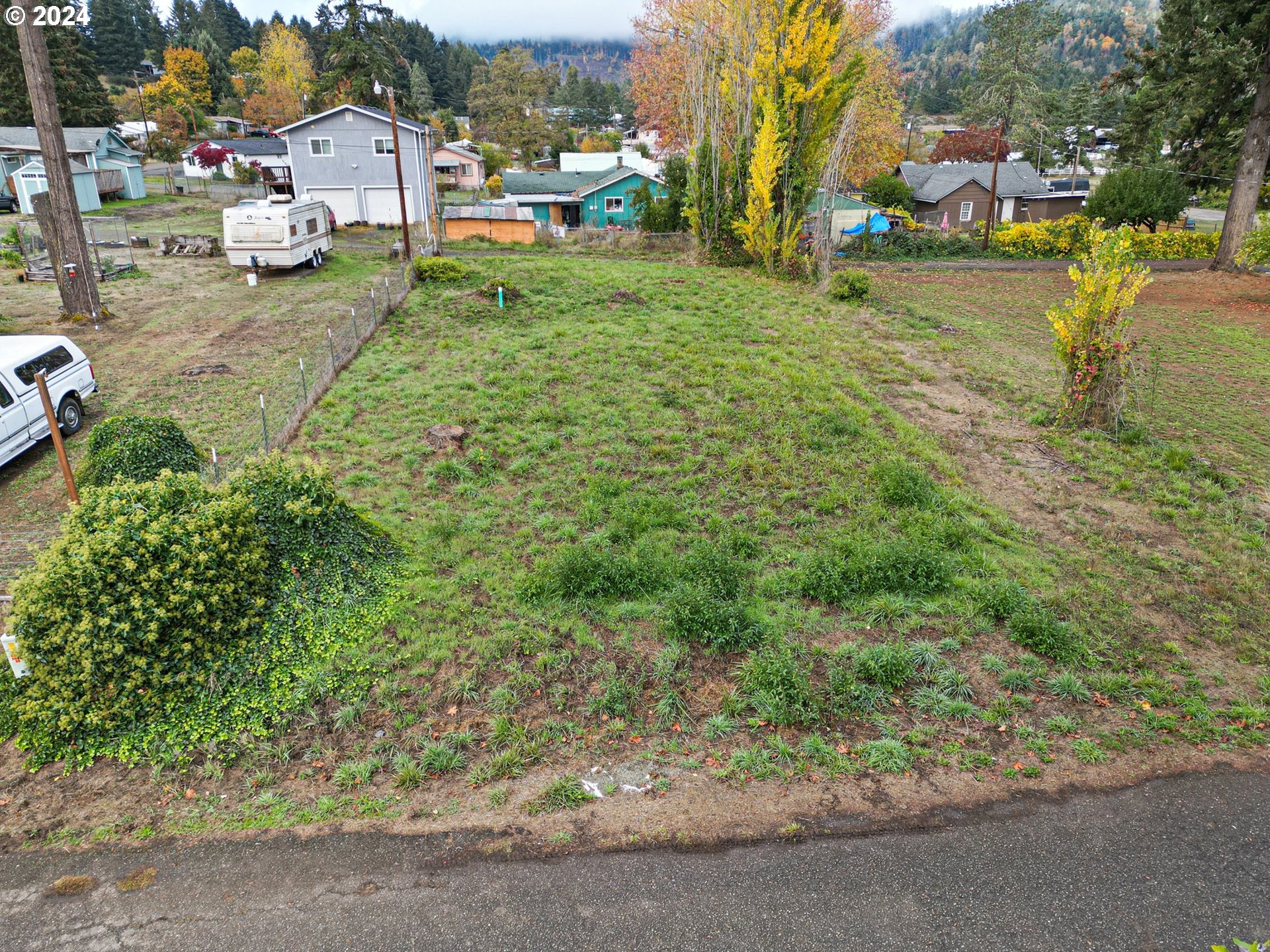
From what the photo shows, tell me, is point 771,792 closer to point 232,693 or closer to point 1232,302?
point 232,693

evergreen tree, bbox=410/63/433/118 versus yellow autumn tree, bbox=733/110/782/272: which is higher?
evergreen tree, bbox=410/63/433/118

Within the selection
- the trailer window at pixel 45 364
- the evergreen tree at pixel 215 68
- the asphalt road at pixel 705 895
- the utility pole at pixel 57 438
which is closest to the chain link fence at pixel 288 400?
the utility pole at pixel 57 438

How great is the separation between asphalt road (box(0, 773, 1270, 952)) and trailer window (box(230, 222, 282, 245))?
24.2 m

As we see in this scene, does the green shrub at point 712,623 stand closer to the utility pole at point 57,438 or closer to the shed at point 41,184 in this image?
the utility pole at point 57,438

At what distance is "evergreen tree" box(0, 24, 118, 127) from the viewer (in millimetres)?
45688

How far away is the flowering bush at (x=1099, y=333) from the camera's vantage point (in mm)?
13062

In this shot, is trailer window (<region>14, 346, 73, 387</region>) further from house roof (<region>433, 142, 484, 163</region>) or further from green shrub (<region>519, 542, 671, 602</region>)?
house roof (<region>433, 142, 484, 163</region>)

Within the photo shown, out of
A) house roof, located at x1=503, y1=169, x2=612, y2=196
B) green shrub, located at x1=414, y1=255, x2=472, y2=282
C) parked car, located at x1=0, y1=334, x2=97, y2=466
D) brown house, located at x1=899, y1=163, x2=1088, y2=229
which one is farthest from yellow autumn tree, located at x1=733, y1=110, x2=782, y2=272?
brown house, located at x1=899, y1=163, x2=1088, y2=229

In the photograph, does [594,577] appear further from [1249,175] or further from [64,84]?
[64,84]

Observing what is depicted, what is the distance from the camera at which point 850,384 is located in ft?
52.8

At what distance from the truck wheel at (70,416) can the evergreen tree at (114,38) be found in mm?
102130

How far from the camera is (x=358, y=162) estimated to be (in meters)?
39.4

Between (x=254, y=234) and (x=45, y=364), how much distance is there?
48.1 ft

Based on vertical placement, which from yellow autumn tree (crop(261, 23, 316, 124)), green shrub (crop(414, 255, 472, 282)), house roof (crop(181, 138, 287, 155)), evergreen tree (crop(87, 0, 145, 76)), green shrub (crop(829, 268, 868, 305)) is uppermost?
evergreen tree (crop(87, 0, 145, 76))
